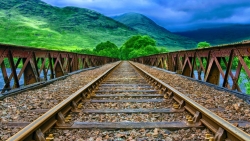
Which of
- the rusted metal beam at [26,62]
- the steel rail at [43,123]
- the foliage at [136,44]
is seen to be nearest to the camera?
the steel rail at [43,123]

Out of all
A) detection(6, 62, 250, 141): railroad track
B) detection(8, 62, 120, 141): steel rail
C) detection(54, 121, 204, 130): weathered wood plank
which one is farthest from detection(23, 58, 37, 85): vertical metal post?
detection(54, 121, 204, 130): weathered wood plank

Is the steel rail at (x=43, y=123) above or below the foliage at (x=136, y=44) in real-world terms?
below

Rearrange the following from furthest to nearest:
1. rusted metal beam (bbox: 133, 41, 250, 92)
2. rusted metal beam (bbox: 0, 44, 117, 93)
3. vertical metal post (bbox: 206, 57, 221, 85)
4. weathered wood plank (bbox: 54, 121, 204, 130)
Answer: vertical metal post (bbox: 206, 57, 221, 85)
rusted metal beam (bbox: 0, 44, 117, 93)
rusted metal beam (bbox: 133, 41, 250, 92)
weathered wood plank (bbox: 54, 121, 204, 130)

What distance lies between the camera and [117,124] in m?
3.69

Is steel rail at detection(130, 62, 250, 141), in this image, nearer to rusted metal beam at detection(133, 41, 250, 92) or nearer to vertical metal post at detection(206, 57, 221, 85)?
rusted metal beam at detection(133, 41, 250, 92)

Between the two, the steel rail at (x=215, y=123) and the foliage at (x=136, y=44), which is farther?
the foliage at (x=136, y=44)

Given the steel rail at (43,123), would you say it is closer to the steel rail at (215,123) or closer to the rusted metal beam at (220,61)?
the steel rail at (215,123)

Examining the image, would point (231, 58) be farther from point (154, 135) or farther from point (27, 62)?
point (27, 62)

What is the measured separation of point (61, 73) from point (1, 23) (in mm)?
190149

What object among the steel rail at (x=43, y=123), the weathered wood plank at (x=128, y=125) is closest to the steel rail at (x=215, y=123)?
the weathered wood plank at (x=128, y=125)

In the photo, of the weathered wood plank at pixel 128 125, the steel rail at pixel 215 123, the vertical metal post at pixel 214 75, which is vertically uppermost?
the vertical metal post at pixel 214 75

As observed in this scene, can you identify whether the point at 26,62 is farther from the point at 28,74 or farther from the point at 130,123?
the point at 130,123

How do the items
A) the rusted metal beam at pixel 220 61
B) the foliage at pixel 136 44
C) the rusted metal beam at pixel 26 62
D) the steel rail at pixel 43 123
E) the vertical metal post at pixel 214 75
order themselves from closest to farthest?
the steel rail at pixel 43 123 < the rusted metal beam at pixel 220 61 < the rusted metal beam at pixel 26 62 < the vertical metal post at pixel 214 75 < the foliage at pixel 136 44

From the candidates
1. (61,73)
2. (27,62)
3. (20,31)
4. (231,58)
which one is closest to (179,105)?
(231,58)
